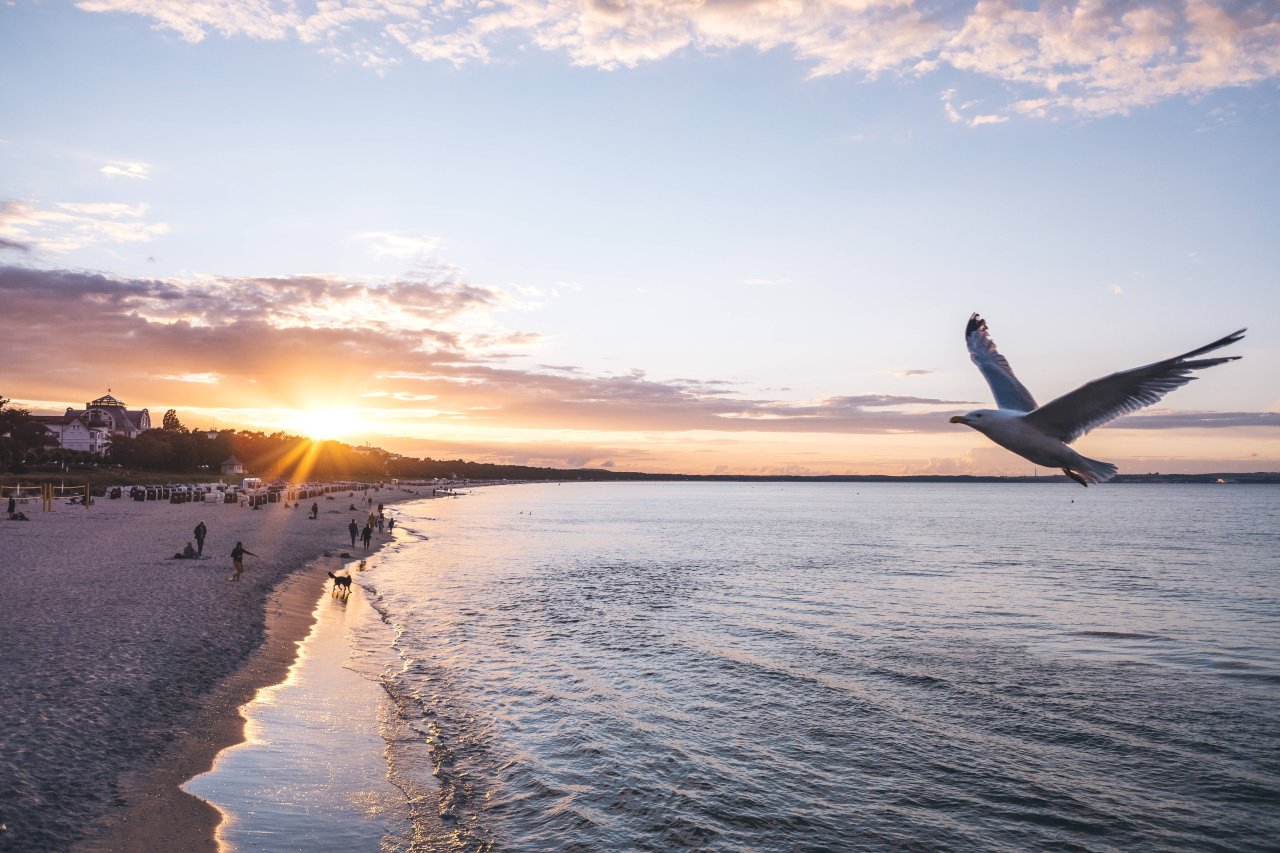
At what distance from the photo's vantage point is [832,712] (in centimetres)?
1908

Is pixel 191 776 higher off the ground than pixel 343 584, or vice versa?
pixel 191 776

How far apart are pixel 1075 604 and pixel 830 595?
11.5 meters

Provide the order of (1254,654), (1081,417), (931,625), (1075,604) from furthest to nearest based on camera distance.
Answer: (1075,604)
(931,625)
(1254,654)
(1081,417)

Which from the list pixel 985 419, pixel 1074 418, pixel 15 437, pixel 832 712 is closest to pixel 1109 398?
pixel 1074 418

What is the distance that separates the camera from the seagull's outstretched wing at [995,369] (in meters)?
10.6

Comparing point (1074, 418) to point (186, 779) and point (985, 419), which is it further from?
point (186, 779)

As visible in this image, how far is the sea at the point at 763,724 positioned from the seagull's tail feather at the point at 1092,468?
22.6 feet

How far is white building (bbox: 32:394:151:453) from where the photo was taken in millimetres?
151500

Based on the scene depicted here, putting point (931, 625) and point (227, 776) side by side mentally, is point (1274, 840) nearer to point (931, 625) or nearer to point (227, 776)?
point (227, 776)

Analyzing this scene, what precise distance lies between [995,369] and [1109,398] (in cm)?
229

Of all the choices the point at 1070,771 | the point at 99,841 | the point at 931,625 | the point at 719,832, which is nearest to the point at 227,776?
the point at 99,841

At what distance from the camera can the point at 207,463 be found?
155000 millimetres

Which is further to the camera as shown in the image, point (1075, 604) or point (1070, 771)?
point (1075, 604)

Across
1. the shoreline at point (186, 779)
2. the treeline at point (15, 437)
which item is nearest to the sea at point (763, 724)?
the shoreline at point (186, 779)
